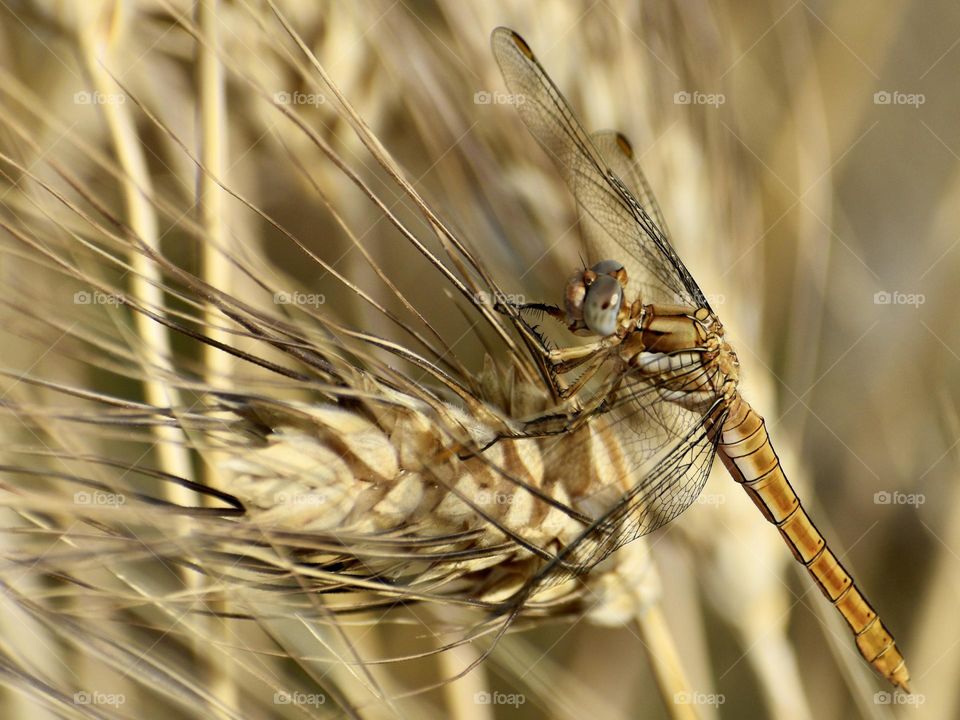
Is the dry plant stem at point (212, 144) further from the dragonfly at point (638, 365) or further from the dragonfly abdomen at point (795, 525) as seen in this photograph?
the dragonfly abdomen at point (795, 525)

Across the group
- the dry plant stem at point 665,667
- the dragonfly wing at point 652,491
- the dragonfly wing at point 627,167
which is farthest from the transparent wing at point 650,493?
the dragonfly wing at point 627,167

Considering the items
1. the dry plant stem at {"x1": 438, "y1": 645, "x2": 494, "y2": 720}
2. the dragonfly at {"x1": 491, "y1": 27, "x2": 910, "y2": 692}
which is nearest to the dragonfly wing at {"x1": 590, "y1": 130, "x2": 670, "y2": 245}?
the dragonfly at {"x1": 491, "y1": 27, "x2": 910, "y2": 692}

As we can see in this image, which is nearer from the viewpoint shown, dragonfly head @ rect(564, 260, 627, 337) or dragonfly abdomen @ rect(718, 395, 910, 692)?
dragonfly head @ rect(564, 260, 627, 337)

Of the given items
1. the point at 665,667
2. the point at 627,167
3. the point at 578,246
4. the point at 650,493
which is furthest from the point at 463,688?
the point at 627,167

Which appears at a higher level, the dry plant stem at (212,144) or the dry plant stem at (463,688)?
the dry plant stem at (212,144)

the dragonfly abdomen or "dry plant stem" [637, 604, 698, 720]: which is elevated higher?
the dragonfly abdomen

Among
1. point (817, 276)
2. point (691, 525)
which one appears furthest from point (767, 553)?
point (817, 276)

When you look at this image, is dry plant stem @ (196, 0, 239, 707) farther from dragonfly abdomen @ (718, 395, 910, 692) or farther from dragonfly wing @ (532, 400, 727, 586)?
dragonfly abdomen @ (718, 395, 910, 692)

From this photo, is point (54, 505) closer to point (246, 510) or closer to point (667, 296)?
point (246, 510)
